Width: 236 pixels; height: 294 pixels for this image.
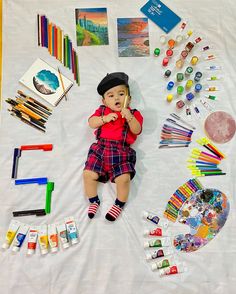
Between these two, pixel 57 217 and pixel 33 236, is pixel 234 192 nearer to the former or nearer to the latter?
pixel 57 217

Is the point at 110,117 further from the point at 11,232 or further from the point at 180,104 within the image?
the point at 11,232

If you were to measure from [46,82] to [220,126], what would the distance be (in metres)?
0.83

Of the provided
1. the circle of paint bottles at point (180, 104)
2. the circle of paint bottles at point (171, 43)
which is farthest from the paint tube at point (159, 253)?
the circle of paint bottles at point (171, 43)

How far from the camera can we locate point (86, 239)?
1341 millimetres

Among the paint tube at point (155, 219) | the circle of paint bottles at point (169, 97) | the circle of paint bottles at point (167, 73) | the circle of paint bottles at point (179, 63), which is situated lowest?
the paint tube at point (155, 219)

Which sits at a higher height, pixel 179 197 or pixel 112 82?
pixel 112 82

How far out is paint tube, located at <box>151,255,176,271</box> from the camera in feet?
4.29

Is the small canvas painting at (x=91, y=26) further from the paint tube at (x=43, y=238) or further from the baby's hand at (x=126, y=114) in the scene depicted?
the paint tube at (x=43, y=238)

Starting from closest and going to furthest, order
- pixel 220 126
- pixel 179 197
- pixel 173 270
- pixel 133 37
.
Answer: pixel 173 270, pixel 179 197, pixel 220 126, pixel 133 37

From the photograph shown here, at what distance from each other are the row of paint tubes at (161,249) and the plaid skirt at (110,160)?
206mm

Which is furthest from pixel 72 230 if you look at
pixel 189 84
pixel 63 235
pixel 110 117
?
pixel 189 84

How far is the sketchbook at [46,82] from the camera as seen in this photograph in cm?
153

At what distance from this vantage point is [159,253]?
133cm

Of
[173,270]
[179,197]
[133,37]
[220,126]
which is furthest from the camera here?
[133,37]
